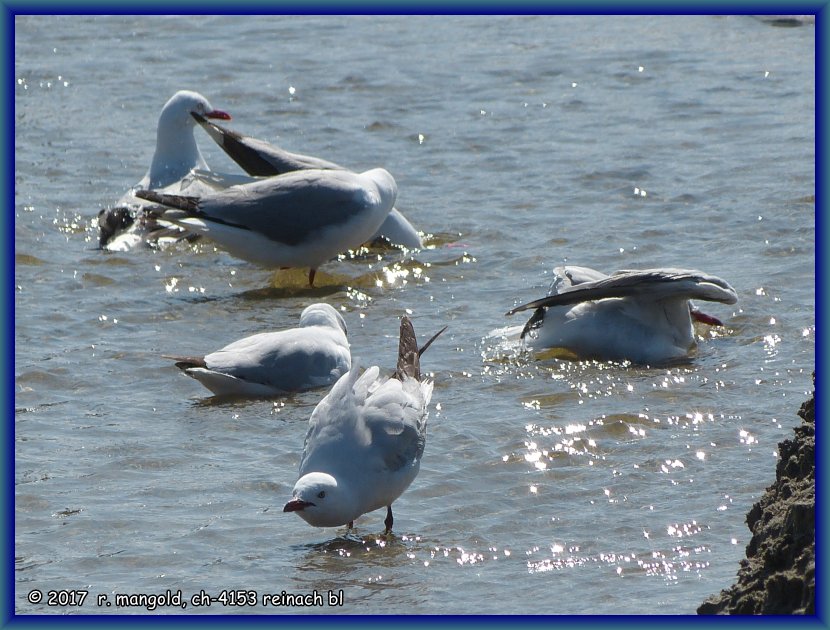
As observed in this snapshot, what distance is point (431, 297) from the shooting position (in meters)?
8.62

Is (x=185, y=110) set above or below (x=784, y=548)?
above

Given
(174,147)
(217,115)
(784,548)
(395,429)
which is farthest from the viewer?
(217,115)

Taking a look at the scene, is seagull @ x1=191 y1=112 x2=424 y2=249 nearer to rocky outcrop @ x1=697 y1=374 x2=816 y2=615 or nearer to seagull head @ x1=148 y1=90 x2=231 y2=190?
seagull head @ x1=148 y1=90 x2=231 y2=190

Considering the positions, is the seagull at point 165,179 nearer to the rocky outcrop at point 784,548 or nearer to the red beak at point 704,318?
the red beak at point 704,318

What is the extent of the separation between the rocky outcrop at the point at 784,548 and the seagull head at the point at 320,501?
4.77 ft

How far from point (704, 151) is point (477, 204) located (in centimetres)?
211

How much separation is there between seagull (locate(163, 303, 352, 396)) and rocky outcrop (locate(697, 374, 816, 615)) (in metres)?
3.03

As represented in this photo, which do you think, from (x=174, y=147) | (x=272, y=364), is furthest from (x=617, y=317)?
(x=174, y=147)

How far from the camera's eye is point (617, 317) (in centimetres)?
744

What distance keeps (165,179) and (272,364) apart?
4.04 m

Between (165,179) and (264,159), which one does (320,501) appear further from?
(165,179)

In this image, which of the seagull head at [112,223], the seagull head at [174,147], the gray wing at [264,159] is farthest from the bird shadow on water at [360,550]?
the seagull head at [174,147]

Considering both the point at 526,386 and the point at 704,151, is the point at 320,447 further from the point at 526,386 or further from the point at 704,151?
the point at 704,151

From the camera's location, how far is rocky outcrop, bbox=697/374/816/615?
3637 mm
